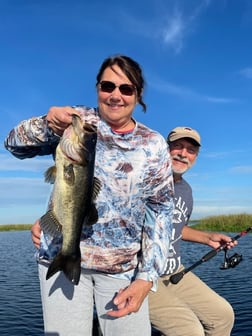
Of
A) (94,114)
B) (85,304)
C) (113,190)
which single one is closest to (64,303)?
(85,304)

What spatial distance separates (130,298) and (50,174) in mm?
1496

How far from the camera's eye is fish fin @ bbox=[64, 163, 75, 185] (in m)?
3.85

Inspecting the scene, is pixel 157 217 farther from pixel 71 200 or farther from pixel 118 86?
pixel 118 86

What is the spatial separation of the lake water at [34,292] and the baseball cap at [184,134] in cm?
628

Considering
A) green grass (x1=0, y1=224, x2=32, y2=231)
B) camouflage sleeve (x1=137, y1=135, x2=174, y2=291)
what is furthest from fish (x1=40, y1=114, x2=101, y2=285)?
green grass (x1=0, y1=224, x2=32, y2=231)

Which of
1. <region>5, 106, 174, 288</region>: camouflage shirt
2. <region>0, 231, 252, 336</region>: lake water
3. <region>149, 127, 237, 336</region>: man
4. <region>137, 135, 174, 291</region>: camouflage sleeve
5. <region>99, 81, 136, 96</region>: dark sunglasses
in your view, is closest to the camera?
<region>99, 81, 136, 96</region>: dark sunglasses

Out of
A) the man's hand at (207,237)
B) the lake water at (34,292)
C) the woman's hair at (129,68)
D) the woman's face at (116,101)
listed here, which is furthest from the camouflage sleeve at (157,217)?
the lake water at (34,292)

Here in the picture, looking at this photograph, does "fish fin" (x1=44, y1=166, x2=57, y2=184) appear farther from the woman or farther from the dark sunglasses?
the dark sunglasses

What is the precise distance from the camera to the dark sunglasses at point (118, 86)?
4.31m

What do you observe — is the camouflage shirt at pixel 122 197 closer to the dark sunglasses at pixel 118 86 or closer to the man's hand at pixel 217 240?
the dark sunglasses at pixel 118 86

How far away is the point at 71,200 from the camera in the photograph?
4.04m

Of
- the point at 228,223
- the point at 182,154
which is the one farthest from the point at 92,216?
the point at 228,223

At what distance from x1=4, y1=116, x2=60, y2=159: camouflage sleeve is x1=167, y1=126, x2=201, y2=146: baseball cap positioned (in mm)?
2770

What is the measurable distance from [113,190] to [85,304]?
4.04 ft
